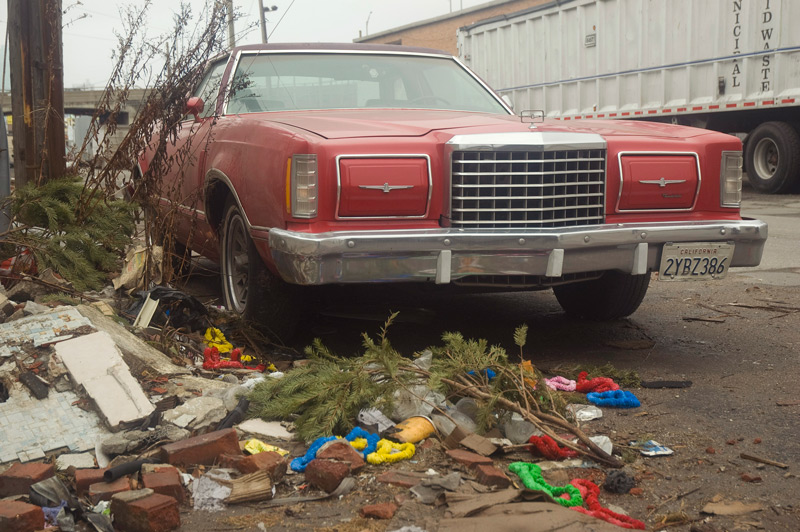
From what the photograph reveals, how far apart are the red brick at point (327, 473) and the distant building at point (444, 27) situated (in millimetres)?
35320

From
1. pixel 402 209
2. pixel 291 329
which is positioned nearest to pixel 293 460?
pixel 402 209

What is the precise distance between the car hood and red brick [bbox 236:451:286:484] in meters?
1.53

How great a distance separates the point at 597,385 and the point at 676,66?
11.8m

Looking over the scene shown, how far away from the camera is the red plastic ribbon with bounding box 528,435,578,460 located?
3.00m

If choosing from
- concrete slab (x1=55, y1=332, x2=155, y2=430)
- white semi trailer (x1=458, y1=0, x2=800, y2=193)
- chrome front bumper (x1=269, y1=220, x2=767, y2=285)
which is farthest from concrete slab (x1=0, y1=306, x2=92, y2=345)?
white semi trailer (x1=458, y1=0, x2=800, y2=193)

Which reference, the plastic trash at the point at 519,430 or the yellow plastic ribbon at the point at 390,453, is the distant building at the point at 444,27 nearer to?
the plastic trash at the point at 519,430

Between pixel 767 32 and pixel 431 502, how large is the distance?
39.7 feet

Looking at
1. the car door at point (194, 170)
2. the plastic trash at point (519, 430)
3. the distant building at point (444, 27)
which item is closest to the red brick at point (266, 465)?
the plastic trash at point (519, 430)

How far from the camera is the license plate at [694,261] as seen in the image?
417 cm

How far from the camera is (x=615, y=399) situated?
11.8ft

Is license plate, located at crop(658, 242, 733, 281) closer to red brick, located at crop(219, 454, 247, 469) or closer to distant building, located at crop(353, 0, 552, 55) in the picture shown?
red brick, located at crop(219, 454, 247, 469)

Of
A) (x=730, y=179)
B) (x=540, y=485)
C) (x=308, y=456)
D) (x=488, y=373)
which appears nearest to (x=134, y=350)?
(x=308, y=456)

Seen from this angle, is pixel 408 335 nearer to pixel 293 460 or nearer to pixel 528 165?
pixel 528 165

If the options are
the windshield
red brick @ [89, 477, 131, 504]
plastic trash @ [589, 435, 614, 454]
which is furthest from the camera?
the windshield
